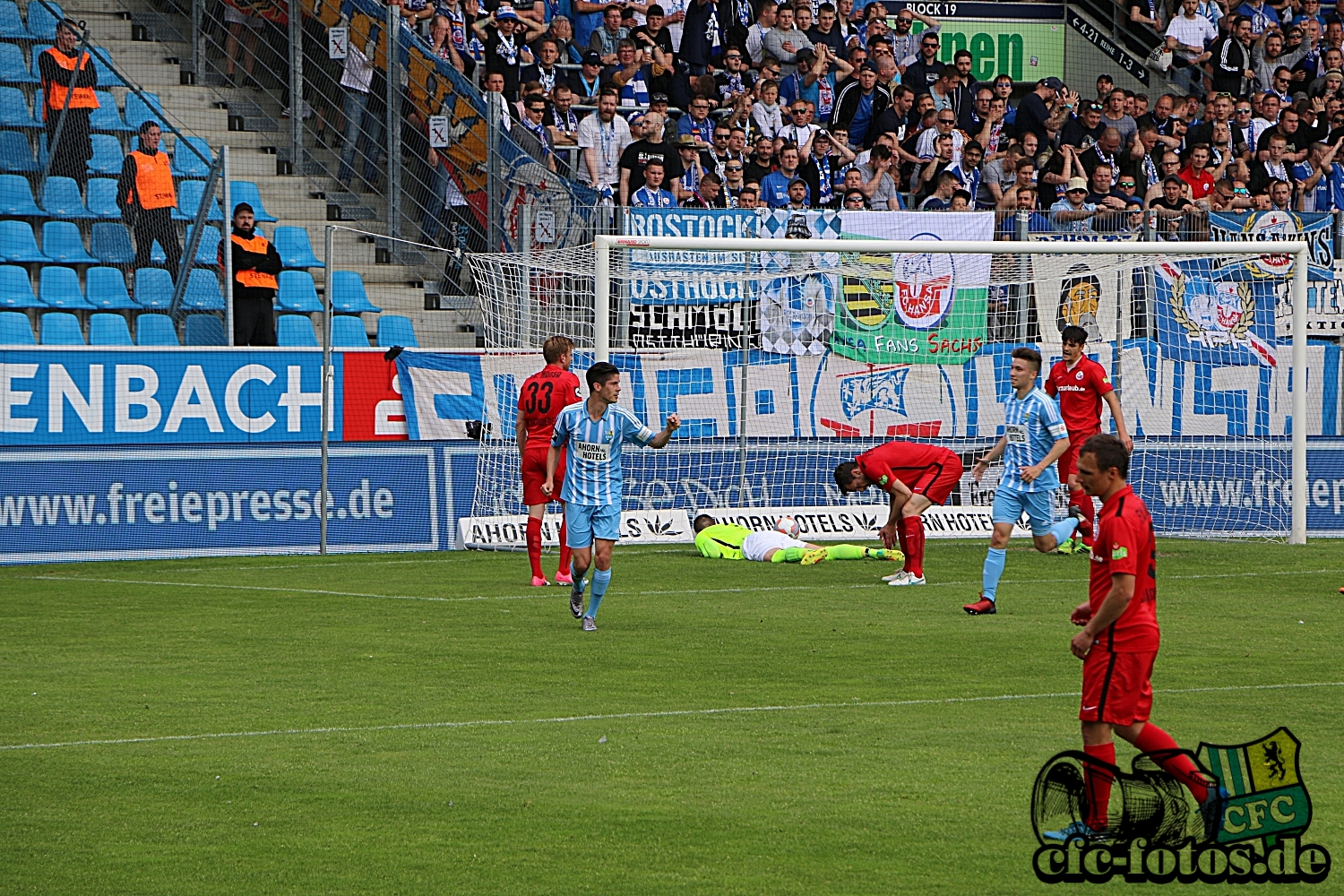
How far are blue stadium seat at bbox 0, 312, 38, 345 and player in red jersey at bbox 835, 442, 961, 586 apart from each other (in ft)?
32.6

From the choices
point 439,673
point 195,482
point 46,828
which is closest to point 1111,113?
point 195,482

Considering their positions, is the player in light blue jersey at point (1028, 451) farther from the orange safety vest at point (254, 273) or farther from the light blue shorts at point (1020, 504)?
the orange safety vest at point (254, 273)

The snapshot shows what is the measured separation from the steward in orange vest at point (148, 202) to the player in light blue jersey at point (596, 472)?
9776mm

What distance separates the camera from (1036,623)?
13.3 meters

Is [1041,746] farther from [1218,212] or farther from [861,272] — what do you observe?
[1218,212]

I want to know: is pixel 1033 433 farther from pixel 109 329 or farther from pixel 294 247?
pixel 294 247

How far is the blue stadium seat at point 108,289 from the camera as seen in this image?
2097cm

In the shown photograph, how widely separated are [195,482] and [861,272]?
8331mm

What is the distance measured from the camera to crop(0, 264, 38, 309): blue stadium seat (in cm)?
2064

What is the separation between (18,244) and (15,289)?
731 mm

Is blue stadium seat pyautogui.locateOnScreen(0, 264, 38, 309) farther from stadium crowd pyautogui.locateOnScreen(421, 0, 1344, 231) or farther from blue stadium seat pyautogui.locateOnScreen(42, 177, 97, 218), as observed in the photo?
stadium crowd pyautogui.locateOnScreen(421, 0, 1344, 231)

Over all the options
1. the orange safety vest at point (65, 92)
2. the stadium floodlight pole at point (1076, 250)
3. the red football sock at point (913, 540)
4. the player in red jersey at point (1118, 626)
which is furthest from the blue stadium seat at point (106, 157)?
the player in red jersey at point (1118, 626)

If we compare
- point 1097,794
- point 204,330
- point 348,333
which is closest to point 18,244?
point 204,330

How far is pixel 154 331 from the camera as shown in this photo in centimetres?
2084
